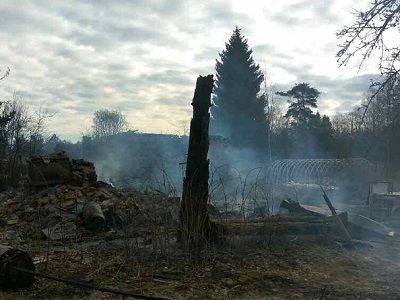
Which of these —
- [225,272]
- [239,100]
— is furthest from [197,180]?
[239,100]

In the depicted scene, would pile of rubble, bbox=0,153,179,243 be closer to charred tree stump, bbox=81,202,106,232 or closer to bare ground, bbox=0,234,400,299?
charred tree stump, bbox=81,202,106,232

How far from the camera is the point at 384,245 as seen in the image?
9875mm

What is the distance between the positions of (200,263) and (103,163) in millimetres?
24891

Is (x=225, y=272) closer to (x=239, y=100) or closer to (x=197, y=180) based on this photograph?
(x=197, y=180)

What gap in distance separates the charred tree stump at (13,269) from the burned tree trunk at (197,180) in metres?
2.53

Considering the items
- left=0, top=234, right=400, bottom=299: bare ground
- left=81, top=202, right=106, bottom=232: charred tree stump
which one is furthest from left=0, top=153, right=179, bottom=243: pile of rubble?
left=0, top=234, right=400, bottom=299: bare ground

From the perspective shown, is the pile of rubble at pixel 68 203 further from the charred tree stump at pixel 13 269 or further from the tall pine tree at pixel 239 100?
the tall pine tree at pixel 239 100

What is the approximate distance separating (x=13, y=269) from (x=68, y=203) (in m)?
6.61

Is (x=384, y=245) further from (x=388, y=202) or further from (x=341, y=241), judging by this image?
(x=388, y=202)

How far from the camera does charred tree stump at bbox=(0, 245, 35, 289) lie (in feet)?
19.0

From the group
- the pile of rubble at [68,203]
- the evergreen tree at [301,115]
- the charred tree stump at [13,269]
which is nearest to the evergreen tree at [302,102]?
the evergreen tree at [301,115]

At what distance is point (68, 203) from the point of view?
486 inches

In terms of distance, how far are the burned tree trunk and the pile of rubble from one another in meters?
1.67

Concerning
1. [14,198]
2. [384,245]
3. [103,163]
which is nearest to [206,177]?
[384,245]
